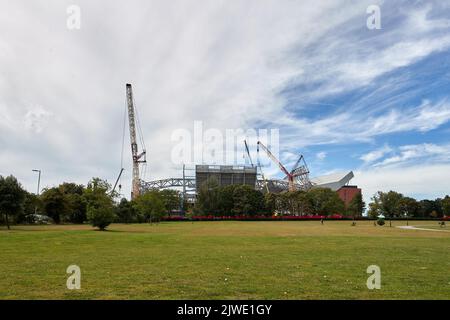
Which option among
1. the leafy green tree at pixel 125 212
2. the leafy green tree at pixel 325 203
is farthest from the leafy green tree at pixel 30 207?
the leafy green tree at pixel 325 203

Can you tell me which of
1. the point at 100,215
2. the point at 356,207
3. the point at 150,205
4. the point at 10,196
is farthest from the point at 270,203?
the point at 10,196

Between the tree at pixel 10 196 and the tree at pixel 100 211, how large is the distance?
11865 mm

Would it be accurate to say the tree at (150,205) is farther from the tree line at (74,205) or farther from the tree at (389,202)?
the tree at (389,202)

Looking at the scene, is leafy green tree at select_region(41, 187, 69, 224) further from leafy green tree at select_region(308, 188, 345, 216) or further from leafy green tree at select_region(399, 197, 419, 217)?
leafy green tree at select_region(399, 197, 419, 217)

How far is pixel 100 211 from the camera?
49094 mm

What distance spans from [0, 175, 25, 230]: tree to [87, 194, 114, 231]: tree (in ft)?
38.9

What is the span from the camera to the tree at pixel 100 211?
48969 millimetres

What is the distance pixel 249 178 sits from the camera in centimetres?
17750

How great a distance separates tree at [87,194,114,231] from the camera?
48969mm

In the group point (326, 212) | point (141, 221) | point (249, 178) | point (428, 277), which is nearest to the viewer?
point (428, 277)

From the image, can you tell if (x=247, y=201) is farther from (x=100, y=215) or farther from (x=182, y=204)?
(x=100, y=215)
